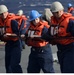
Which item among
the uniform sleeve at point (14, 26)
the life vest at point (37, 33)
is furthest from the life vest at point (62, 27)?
the uniform sleeve at point (14, 26)

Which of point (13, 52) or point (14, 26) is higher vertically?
point (14, 26)

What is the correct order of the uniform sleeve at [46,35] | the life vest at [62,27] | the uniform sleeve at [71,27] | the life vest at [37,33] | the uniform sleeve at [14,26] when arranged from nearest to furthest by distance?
the uniform sleeve at [71,27], the life vest at [62,27], the uniform sleeve at [46,35], the life vest at [37,33], the uniform sleeve at [14,26]

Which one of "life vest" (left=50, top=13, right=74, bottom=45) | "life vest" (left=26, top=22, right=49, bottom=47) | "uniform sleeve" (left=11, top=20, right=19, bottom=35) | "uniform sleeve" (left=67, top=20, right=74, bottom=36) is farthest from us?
"uniform sleeve" (left=11, top=20, right=19, bottom=35)

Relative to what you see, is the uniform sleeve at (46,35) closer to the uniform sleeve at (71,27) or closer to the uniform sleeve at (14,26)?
the uniform sleeve at (71,27)

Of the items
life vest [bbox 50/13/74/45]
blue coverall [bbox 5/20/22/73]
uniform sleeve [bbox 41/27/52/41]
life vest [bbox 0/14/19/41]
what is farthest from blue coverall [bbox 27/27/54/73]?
life vest [bbox 0/14/19/41]

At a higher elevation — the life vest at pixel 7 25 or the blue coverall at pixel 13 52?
the life vest at pixel 7 25

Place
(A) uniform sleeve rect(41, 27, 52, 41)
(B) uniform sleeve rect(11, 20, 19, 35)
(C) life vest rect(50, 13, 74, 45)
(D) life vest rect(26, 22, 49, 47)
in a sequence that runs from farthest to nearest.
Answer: (B) uniform sleeve rect(11, 20, 19, 35)
(D) life vest rect(26, 22, 49, 47)
(A) uniform sleeve rect(41, 27, 52, 41)
(C) life vest rect(50, 13, 74, 45)

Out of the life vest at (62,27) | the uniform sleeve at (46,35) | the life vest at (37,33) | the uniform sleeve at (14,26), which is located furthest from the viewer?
the uniform sleeve at (14,26)

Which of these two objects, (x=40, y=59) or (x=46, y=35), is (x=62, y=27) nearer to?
(x=46, y=35)

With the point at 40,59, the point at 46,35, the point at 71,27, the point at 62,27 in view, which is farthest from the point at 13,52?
the point at 71,27

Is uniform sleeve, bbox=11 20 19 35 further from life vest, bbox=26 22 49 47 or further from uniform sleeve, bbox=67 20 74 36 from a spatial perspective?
uniform sleeve, bbox=67 20 74 36

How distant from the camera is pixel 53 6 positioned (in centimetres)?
842

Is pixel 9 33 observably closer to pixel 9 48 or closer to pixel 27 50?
pixel 9 48

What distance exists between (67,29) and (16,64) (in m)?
1.88
